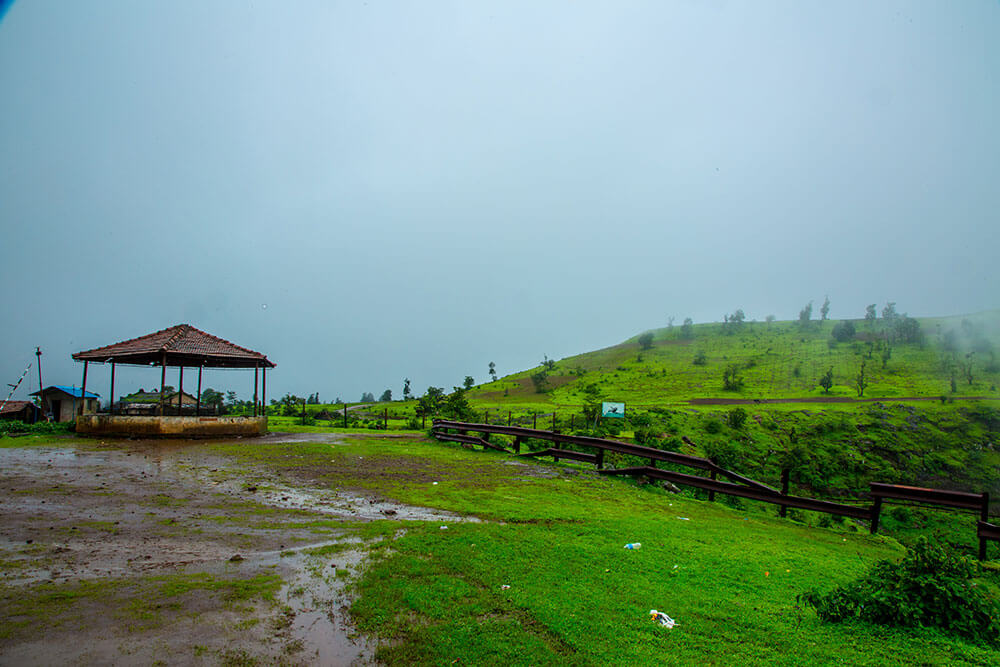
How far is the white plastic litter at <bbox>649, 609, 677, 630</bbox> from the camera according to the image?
3.92 meters

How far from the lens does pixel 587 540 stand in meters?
6.31

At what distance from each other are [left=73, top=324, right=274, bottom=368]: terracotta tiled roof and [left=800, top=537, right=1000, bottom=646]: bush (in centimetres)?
2285

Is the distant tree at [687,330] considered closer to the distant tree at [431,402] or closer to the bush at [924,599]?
the distant tree at [431,402]

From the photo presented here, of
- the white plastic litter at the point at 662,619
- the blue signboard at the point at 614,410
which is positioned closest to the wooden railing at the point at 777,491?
the white plastic litter at the point at 662,619

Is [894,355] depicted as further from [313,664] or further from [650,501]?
[313,664]

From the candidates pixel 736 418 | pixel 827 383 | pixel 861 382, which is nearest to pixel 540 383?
pixel 736 418

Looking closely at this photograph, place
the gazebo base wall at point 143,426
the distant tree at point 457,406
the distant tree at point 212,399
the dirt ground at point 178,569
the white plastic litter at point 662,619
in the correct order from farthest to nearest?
1. the distant tree at point 212,399
2. the distant tree at point 457,406
3. the gazebo base wall at point 143,426
4. the white plastic litter at point 662,619
5. the dirt ground at point 178,569

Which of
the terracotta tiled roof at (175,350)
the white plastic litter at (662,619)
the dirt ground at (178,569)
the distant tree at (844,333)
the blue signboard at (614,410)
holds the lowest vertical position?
the white plastic litter at (662,619)

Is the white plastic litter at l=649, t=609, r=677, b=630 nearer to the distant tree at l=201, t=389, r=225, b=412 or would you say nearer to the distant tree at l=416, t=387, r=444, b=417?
the distant tree at l=416, t=387, r=444, b=417

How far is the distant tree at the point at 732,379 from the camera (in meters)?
53.9

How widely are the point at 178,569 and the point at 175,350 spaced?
18.1 meters

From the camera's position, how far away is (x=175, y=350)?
1962cm

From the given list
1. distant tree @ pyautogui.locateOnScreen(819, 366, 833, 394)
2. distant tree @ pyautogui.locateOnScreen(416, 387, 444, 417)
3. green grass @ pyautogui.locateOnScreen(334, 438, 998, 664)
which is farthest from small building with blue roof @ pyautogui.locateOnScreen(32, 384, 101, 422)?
distant tree @ pyautogui.locateOnScreen(819, 366, 833, 394)

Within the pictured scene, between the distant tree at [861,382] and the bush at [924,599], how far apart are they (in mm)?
57600
